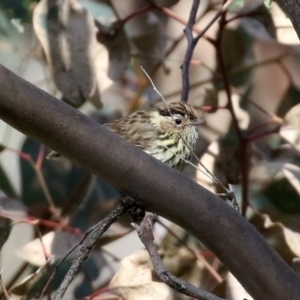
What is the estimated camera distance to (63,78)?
1.62 meters

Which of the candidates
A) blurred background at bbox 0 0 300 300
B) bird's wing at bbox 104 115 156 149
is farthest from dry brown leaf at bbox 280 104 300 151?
bird's wing at bbox 104 115 156 149

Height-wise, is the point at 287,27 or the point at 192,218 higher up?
the point at 287,27

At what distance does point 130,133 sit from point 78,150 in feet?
2.58

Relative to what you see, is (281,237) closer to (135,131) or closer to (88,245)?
(135,131)

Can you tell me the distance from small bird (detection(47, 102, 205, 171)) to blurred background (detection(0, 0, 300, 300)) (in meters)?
0.07

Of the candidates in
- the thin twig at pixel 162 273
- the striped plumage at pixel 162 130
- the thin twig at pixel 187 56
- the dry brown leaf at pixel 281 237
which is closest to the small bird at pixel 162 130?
the striped plumage at pixel 162 130

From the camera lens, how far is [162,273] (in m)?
0.89

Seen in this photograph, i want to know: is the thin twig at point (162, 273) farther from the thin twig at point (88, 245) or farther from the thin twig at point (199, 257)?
the thin twig at point (199, 257)

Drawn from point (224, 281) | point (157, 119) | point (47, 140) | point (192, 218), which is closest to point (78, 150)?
point (47, 140)

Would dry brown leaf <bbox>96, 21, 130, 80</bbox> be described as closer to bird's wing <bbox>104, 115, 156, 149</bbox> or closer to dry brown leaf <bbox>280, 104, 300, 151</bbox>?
bird's wing <bbox>104, 115, 156, 149</bbox>

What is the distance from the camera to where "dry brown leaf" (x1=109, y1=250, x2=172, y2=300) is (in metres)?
1.42

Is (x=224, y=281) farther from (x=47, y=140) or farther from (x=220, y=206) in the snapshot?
(x=47, y=140)

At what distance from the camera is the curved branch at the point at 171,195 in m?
0.88

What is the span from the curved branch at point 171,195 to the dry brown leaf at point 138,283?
512 millimetres
